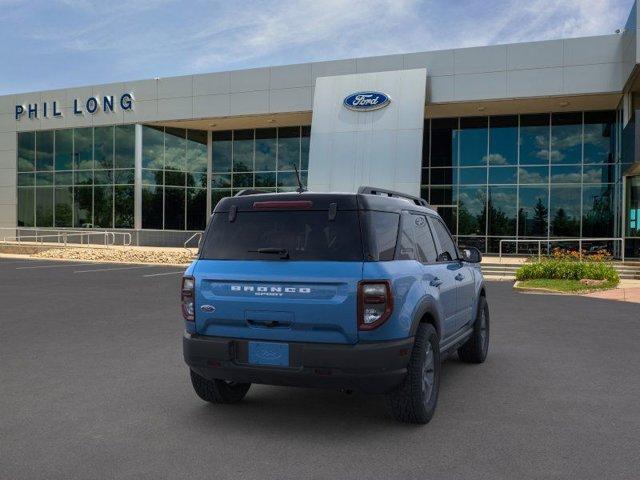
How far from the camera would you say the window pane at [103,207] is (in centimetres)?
3356

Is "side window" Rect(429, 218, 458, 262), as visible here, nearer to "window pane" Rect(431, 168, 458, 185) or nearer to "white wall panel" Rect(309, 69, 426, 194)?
"white wall panel" Rect(309, 69, 426, 194)

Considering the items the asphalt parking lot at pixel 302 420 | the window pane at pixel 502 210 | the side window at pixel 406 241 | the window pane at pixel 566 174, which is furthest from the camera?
the window pane at pixel 502 210

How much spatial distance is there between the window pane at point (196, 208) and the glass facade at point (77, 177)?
3.10 m

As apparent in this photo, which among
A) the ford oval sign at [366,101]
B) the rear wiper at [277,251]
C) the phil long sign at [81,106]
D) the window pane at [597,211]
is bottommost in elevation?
the rear wiper at [277,251]

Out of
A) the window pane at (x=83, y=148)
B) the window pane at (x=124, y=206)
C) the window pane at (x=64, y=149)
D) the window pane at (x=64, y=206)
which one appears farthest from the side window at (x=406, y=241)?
the window pane at (x=64, y=149)

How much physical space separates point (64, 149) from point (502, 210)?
24.2m

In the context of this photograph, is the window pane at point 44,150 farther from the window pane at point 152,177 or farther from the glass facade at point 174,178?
the window pane at point 152,177

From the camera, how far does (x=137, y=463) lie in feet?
13.2

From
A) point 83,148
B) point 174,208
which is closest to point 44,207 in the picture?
point 83,148

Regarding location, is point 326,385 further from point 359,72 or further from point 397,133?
point 359,72

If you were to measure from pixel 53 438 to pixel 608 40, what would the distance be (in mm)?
24599

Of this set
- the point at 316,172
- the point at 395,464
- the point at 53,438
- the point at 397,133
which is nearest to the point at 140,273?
the point at 316,172

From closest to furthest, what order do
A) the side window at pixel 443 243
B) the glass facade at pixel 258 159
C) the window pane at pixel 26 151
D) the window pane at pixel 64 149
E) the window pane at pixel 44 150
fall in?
the side window at pixel 443 243, the glass facade at pixel 258 159, the window pane at pixel 64 149, the window pane at pixel 44 150, the window pane at pixel 26 151

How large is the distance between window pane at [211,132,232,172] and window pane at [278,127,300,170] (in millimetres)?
3287
